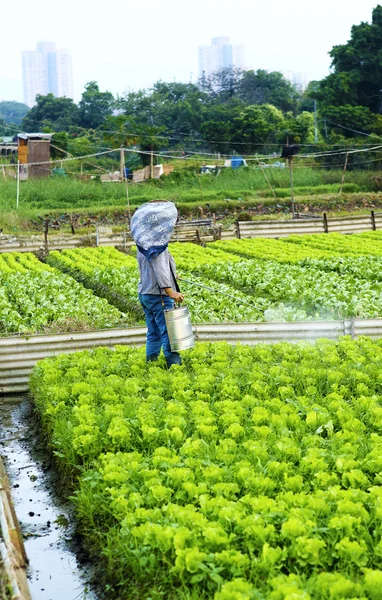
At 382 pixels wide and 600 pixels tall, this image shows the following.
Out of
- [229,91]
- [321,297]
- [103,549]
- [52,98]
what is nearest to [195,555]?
[103,549]

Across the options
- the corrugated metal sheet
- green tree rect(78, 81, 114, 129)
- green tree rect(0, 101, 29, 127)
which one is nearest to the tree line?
green tree rect(78, 81, 114, 129)

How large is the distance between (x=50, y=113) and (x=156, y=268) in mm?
50947

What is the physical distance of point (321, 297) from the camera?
11.4 m

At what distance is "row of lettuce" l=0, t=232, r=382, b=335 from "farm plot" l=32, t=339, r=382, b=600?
2449 mm

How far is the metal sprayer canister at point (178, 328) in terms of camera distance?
25.6 feet

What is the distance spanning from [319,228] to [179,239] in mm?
3916

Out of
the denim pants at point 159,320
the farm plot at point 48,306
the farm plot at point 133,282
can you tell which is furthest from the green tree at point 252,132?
the denim pants at point 159,320

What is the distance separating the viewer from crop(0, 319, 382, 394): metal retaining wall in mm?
9000

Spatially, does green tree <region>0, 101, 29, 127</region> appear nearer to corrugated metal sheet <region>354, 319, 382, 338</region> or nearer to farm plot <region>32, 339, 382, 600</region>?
corrugated metal sheet <region>354, 319, 382, 338</region>

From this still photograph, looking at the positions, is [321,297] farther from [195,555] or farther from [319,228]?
[319,228]

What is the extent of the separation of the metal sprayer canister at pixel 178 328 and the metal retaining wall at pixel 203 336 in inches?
58.9

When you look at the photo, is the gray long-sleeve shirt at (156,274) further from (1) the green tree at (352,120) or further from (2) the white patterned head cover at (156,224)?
(1) the green tree at (352,120)

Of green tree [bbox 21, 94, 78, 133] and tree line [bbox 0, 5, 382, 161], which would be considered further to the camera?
green tree [bbox 21, 94, 78, 133]

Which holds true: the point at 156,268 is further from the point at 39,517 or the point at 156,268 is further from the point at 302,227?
the point at 302,227
